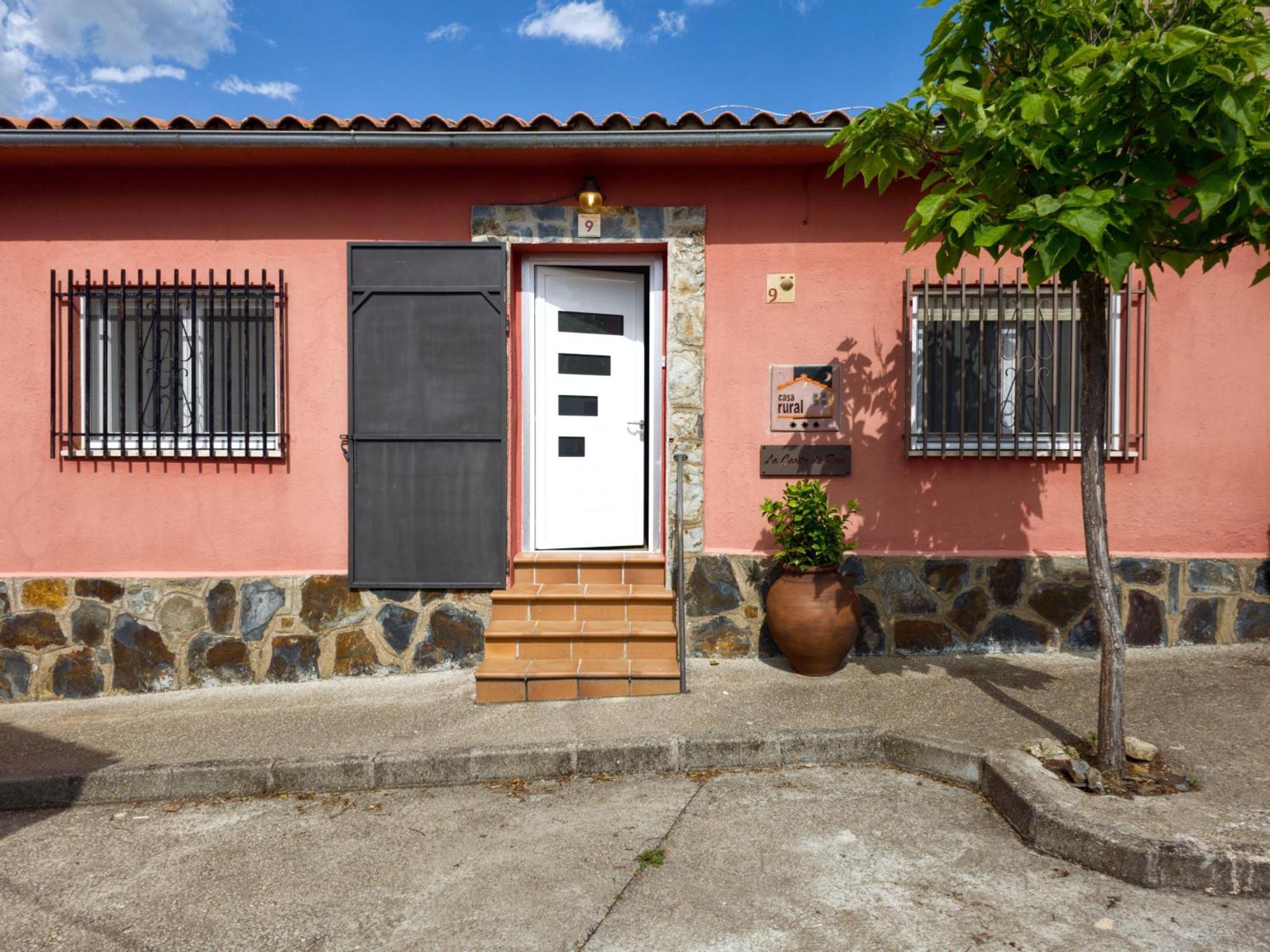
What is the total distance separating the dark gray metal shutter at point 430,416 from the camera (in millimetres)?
5496

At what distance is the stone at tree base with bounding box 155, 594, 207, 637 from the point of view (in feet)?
17.9

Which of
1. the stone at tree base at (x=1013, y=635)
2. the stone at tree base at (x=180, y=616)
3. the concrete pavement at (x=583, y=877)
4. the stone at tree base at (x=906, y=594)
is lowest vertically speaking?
the concrete pavement at (x=583, y=877)

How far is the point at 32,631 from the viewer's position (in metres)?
5.44

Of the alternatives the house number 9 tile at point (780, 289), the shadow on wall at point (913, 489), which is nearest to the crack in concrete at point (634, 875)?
the shadow on wall at point (913, 489)

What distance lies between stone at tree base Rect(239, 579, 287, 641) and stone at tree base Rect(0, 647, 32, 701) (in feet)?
4.81

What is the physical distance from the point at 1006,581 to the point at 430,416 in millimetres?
4150

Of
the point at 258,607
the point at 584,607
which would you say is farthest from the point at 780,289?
the point at 258,607

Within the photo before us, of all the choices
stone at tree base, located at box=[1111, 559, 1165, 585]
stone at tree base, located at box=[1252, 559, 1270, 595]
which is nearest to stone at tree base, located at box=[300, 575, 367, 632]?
stone at tree base, located at box=[1111, 559, 1165, 585]

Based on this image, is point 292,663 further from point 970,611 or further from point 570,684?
point 970,611

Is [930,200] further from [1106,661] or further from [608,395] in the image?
[608,395]

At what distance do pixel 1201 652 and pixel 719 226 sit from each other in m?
4.36

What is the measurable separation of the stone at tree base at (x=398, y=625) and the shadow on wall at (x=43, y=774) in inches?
68.3

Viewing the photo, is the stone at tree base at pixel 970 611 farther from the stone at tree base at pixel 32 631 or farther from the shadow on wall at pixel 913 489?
the stone at tree base at pixel 32 631

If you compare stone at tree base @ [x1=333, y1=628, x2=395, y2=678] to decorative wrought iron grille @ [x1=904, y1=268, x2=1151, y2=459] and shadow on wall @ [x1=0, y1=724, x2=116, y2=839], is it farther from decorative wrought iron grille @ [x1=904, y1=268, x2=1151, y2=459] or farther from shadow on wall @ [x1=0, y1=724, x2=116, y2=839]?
decorative wrought iron grille @ [x1=904, y1=268, x2=1151, y2=459]
